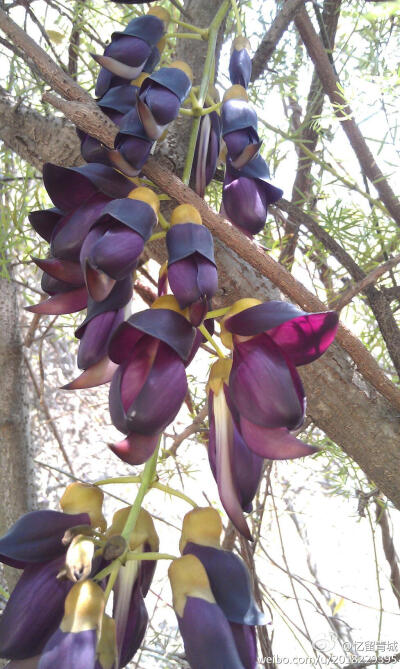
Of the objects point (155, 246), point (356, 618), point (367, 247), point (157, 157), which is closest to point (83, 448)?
point (356, 618)

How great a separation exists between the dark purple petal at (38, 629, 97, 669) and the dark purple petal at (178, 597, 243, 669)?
0.06 metres

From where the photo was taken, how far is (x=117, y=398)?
404mm

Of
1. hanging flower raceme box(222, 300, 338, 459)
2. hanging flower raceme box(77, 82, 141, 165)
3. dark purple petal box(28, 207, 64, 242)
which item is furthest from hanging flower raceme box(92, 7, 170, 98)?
hanging flower raceme box(222, 300, 338, 459)

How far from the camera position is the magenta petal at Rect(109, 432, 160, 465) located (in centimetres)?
39

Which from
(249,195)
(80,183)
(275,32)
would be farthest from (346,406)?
(275,32)

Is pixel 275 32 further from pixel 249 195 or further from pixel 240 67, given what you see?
pixel 249 195

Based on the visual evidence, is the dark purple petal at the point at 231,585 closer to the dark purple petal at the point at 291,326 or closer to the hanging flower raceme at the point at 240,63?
the dark purple petal at the point at 291,326

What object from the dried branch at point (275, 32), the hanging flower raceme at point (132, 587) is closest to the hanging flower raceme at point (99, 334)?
the hanging flower raceme at point (132, 587)

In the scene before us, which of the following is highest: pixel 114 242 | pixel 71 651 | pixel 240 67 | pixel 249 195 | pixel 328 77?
pixel 328 77

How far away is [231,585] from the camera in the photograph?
1.45 feet

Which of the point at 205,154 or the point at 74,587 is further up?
the point at 205,154

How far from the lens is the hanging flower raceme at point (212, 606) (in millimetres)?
410

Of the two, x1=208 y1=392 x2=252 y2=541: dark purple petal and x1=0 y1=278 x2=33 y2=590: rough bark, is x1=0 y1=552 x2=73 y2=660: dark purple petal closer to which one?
x1=208 y1=392 x2=252 y2=541: dark purple petal

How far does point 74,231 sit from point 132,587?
247mm
